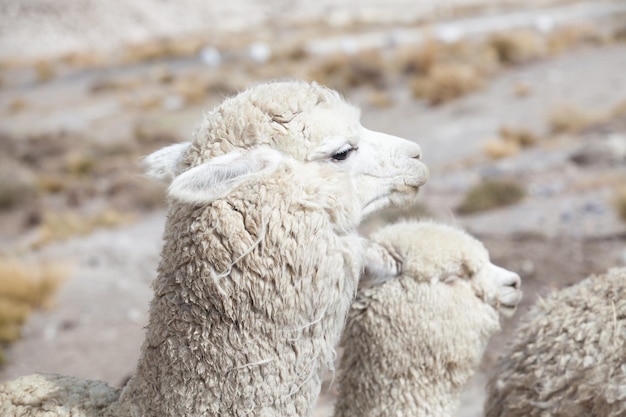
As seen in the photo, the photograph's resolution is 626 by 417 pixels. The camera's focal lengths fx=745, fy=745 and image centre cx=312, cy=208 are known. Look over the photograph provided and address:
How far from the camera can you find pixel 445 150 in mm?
14656

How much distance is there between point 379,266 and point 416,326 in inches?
12.2

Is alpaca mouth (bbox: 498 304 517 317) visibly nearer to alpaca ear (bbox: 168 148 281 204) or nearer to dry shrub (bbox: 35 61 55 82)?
alpaca ear (bbox: 168 148 281 204)

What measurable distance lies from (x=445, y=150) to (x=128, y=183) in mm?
7315

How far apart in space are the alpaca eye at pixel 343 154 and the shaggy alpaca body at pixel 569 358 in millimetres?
1228

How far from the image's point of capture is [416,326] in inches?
129

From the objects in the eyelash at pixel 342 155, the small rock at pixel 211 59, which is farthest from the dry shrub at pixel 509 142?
the small rock at pixel 211 59

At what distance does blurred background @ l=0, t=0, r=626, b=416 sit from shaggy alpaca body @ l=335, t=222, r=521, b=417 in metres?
0.65

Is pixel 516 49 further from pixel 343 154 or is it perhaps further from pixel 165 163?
pixel 165 163

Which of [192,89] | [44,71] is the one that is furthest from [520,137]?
[44,71]

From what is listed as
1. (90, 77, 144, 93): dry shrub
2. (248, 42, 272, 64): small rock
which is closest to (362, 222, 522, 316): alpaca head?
(90, 77, 144, 93): dry shrub

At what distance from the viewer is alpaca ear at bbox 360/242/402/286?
3.26 metres

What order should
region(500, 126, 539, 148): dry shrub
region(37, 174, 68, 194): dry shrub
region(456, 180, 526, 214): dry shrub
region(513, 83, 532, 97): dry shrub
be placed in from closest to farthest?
region(456, 180, 526, 214): dry shrub < region(500, 126, 539, 148): dry shrub < region(513, 83, 532, 97): dry shrub < region(37, 174, 68, 194): dry shrub

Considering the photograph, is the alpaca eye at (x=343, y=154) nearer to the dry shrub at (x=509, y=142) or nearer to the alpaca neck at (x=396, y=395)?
the alpaca neck at (x=396, y=395)

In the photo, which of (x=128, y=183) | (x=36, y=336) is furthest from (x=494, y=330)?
(x=128, y=183)
